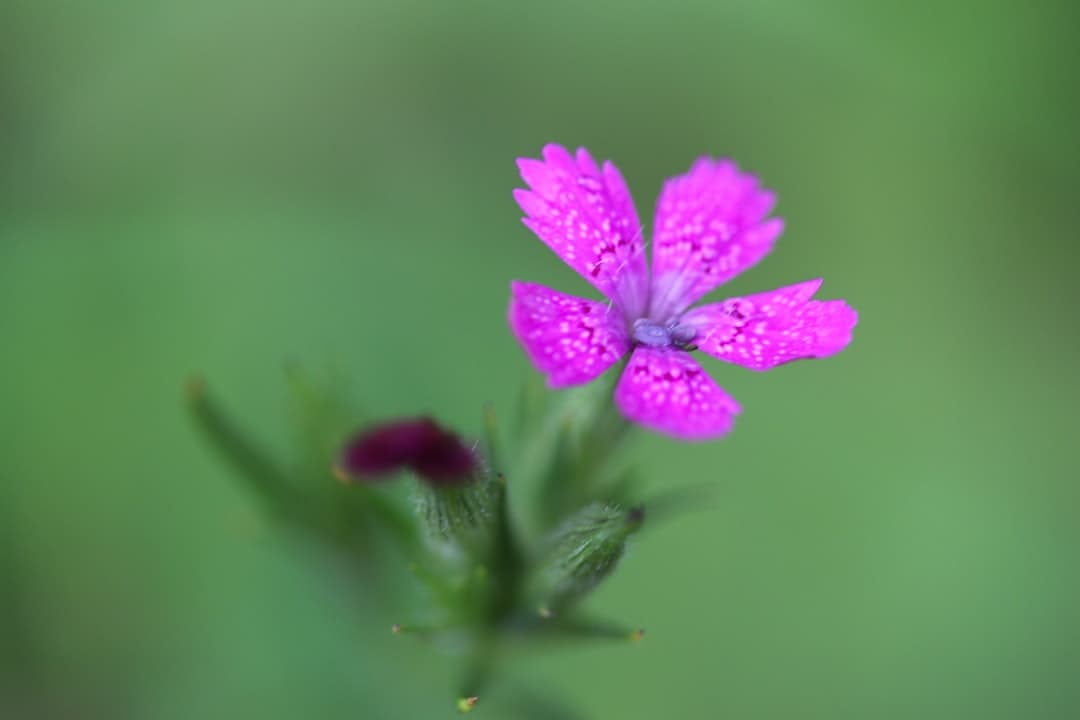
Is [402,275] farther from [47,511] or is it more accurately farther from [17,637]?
[17,637]

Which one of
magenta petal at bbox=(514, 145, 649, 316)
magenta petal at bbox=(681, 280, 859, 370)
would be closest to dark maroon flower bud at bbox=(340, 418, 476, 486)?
magenta petal at bbox=(514, 145, 649, 316)

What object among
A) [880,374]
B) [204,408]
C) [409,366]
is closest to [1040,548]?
[880,374]

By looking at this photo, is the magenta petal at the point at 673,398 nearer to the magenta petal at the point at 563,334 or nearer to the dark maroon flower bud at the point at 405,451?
the magenta petal at the point at 563,334

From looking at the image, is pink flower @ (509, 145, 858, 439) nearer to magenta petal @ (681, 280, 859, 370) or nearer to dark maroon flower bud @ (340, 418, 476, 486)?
magenta petal @ (681, 280, 859, 370)

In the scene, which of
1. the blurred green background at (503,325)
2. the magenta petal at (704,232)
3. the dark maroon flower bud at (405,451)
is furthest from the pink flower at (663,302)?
the blurred green background at (503,325)

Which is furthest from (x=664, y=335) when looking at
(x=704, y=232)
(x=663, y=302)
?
(x=704, y=232)

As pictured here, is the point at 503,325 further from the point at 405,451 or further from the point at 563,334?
the point at 405,451
